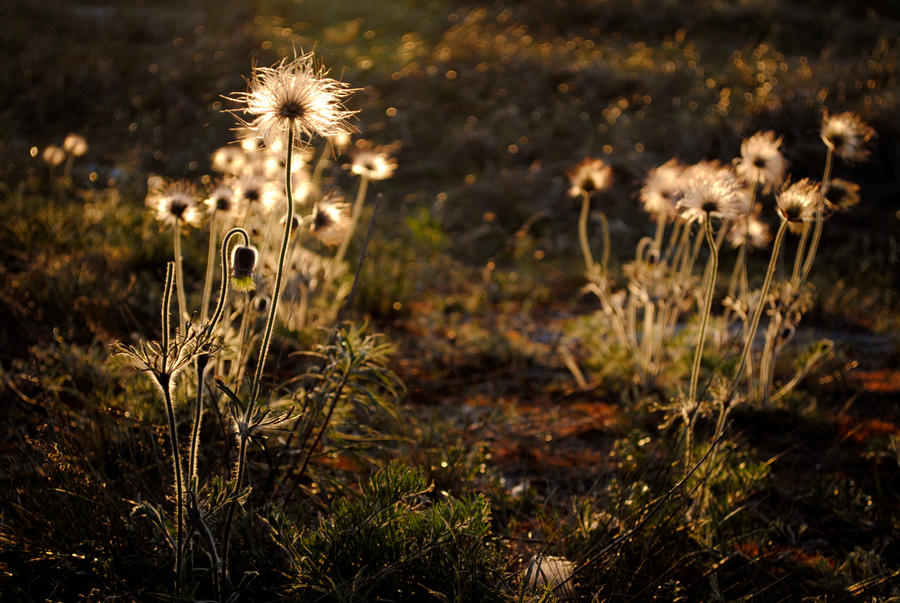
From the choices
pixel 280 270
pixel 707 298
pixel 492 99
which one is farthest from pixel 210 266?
pixel 492 99

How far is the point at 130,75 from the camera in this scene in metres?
10.6

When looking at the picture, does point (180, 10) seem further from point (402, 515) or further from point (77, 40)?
point (402, 515)

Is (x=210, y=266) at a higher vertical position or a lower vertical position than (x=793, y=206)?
lower

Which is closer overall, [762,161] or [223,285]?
[223,285]

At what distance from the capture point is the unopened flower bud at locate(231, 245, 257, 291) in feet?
4.96

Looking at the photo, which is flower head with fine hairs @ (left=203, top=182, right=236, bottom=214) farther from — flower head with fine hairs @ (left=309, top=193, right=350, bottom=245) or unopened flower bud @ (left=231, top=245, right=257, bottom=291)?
unopened flower bud @ (left=231, top=245, right=257, bottom=291)

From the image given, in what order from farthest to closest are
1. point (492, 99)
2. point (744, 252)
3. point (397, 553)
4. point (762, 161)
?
point (492, 99)
point (762, 161)
point (744, 252)
point (397, 553)

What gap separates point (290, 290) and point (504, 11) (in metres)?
13.8

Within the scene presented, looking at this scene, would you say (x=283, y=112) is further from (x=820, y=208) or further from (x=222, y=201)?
(x=820, y=208)

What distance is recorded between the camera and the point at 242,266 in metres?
1.52

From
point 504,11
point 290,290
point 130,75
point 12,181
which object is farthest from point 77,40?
point 290,290

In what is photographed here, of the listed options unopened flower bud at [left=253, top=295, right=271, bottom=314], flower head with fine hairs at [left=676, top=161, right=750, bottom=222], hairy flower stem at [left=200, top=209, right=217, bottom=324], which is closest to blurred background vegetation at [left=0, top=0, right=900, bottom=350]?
hairy flower stem at [left=200, top=209, right=217, bottom=324]

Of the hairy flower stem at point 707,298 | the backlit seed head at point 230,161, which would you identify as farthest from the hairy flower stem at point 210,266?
the hairy flower stem at point 707,298

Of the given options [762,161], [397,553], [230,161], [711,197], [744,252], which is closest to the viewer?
[397,553]
